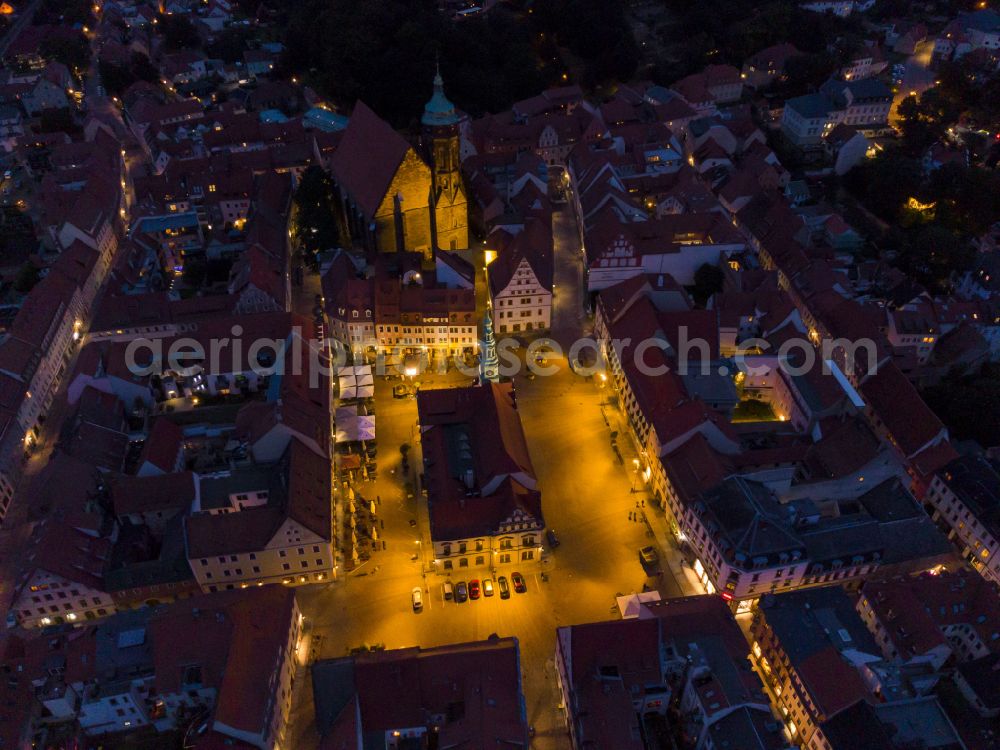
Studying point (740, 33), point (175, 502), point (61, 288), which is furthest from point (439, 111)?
point (740, 33)

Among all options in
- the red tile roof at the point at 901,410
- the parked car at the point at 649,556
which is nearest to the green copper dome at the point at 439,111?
the parked car at the point at 649,556

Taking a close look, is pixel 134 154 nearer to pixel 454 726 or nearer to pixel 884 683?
pixel 454 726

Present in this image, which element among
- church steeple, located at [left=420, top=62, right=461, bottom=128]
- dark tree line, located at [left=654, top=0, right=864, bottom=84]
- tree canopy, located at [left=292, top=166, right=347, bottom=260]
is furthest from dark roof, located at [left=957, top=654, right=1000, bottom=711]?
dark tree line, located at [left=654, top=0, right=864, bottom=84]

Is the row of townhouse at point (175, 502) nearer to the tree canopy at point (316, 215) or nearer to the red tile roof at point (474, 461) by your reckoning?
the red tile roof at point (474, 461)

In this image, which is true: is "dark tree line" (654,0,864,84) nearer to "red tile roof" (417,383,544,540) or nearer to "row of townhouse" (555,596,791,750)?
"red tile roof" (417,383,544,540)

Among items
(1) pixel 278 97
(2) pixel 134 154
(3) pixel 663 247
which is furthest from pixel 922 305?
(2) pixel 134 154

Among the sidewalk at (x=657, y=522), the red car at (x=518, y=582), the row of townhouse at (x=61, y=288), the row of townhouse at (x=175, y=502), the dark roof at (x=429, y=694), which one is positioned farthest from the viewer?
the row of townhouse at (x=61, y=288)

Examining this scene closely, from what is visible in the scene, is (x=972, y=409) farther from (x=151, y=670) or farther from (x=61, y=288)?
(x=61, y=288)
